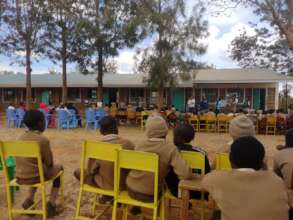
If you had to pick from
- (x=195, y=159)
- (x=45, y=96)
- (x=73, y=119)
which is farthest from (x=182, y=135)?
(x=45, y=96)

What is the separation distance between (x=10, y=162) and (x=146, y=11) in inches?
467

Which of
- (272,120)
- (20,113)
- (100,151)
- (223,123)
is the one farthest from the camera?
(20,113)

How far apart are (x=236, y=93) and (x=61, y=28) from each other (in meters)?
11.0

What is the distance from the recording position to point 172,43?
16.7 metres

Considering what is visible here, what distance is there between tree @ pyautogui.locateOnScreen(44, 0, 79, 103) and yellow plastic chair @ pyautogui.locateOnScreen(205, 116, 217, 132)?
7.43m

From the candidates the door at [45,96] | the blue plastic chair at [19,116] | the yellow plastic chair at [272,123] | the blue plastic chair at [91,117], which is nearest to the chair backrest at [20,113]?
the blue plastic chair at [19,116]

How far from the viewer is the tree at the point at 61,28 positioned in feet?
57.4

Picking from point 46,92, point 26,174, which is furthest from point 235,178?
point 46,92

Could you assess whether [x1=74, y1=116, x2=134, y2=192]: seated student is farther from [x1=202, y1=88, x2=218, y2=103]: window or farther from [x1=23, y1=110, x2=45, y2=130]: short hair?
[x1=202, y1=88, x2=218, y2=103]: window

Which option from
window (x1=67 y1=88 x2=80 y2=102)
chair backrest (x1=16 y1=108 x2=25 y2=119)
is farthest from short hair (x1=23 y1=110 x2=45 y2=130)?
window (x1=67 y1=88 x2=80 y2=102)

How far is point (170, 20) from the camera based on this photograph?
16.3 meters

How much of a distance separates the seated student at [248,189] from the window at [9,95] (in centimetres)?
2833

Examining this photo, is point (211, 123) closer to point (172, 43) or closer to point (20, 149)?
point (172, 43)

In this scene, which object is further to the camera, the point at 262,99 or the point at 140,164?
the point at 262,99
